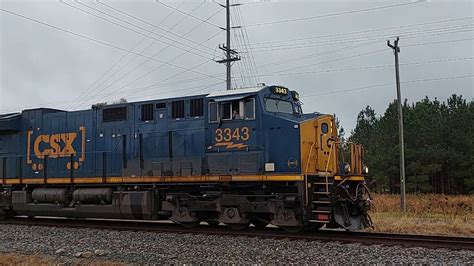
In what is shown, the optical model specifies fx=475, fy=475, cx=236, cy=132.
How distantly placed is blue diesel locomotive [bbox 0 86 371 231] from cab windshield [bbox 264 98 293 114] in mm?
38

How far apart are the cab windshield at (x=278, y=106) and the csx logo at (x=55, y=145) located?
23.4ft

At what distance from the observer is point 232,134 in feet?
42.2

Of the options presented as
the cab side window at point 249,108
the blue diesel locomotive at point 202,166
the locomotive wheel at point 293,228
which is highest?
the cab side window at point 249,108

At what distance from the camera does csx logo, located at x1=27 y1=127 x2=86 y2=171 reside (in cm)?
1581

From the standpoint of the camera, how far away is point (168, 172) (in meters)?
13.6

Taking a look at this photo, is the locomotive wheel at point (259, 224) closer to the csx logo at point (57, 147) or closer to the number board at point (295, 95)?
the number board at point (295, 95)

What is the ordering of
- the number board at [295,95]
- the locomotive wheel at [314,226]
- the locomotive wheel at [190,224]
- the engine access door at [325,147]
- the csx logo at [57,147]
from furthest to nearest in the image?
the csx logo at [57,147] < the number board at [295,95] < the locomotive wheel at [190,224] < the locomotive wheel at [314,226] < the engine access door at [325,147]

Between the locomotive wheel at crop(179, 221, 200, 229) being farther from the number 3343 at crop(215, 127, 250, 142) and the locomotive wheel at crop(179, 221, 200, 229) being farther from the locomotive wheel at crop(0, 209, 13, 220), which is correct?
the locomotive wheel at crop(0, 209, 13, 220)

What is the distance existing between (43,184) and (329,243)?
1047 centimetres

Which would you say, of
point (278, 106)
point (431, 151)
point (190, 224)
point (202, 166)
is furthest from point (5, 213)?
point (431, 151)

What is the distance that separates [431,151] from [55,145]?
115 feet

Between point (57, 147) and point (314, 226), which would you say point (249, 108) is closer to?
point (314, 226)

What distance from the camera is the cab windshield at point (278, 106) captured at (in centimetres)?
1277

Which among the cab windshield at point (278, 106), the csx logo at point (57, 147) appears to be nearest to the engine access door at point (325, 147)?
the cab windshield at point (278, 106)
